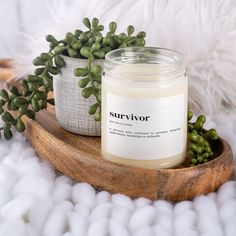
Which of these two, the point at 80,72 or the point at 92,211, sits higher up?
the point at 80,72

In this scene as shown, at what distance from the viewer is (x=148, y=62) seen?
2.34 ft

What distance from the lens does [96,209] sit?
638 mm

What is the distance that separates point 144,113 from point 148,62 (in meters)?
0.09

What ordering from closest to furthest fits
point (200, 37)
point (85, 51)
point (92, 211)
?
1. point (92, 211)
2. point (85, 51)
3. point (200, 37)

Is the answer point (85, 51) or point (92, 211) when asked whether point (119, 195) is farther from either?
point (85, 51)

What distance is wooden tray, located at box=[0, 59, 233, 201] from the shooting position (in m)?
0.65

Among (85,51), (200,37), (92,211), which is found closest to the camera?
(92,211)

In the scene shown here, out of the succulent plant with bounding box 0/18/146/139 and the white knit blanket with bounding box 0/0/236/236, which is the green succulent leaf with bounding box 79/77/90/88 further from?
the white knit blanket with bounding box 0/0/236/236

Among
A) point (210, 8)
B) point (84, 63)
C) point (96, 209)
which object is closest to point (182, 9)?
point (210, 8)

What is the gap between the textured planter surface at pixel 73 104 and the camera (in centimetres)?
77

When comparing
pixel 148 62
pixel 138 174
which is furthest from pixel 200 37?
pixel 138 174

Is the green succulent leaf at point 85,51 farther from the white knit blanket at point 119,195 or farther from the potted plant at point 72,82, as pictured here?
the white knit blanket at point 119,195

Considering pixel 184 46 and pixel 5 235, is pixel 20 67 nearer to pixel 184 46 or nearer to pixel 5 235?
pixel 184 46

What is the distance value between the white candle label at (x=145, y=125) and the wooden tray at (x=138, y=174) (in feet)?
0.07
